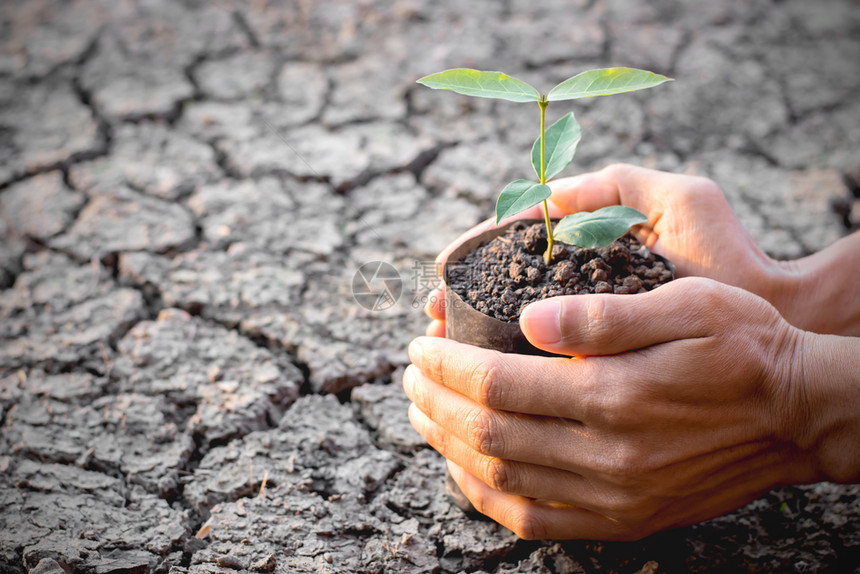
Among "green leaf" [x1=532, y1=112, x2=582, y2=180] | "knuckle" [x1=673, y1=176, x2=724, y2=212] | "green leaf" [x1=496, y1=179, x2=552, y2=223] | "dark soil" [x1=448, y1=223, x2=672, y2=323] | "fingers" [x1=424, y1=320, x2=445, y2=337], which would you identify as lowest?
"fingers" [x1=424, y1=320, x2=445, y2=337]

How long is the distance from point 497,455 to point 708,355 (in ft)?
1.10

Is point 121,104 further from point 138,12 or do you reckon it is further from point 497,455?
point 497,455

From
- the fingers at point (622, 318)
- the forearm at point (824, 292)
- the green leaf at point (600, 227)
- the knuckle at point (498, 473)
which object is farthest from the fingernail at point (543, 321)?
the forearm at point (824, 292)

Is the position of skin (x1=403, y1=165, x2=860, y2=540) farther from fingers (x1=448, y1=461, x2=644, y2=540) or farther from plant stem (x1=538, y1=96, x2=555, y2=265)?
plant stem (x1=538, y1=96, x2=555, y2=265)

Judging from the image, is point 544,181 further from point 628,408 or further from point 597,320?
point 628,408

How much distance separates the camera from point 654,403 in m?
0.86

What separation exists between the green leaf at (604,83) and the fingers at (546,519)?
0.64 m

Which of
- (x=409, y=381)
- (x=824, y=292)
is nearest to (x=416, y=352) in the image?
(x=409, y=381)

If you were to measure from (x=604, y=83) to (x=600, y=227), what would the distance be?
190mm

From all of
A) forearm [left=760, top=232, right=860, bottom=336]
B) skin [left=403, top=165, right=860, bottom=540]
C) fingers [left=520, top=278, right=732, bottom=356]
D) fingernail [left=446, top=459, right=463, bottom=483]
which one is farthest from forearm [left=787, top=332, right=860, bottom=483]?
→ fingernail [left=446, top=459, right=463, bottom=483]

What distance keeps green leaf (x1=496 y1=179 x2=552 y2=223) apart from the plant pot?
6.0 inches

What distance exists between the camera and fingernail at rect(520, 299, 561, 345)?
0.81 meters

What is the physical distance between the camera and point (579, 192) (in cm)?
111

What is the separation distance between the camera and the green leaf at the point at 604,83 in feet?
2.56
